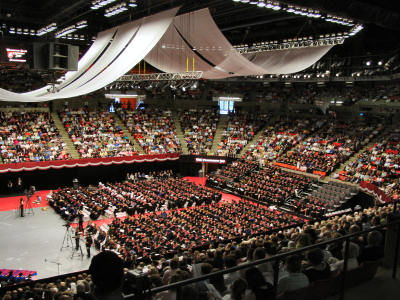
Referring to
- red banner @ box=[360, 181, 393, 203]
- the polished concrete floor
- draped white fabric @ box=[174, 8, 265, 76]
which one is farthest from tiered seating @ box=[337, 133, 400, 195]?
the polished concrete floor

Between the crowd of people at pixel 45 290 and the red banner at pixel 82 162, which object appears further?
the red banner at pixel 82 162

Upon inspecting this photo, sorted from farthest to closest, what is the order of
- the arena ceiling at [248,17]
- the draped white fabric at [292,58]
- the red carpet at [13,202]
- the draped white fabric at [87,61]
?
the red carpet at [13,202]
the draped white fabric at [292,58]
the draped white fabric at [87,61]
the arena ceiling at [248,17]

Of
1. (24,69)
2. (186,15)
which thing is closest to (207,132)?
(24,69)

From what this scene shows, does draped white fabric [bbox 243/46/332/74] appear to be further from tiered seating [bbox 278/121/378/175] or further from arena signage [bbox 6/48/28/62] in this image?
arena signage [bbox 6/48/28/62]

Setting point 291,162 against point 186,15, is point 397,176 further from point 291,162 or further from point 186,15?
point 186,15

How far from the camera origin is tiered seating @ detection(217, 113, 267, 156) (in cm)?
3494

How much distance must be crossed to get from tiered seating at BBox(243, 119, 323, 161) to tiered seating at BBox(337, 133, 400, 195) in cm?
636

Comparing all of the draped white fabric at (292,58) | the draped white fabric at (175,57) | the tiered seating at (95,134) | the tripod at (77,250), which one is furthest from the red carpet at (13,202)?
the draped white fabric at (292,58)

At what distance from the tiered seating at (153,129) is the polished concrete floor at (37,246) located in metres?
13.1

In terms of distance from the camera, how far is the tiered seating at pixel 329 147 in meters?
28.4

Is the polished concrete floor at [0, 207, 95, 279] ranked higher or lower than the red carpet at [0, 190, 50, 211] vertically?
higher

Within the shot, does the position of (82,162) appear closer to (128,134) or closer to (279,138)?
(128,134)

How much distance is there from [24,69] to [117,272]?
1294 inches

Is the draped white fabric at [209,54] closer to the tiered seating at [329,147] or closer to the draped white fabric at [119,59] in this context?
the draped white fabric at [119,59]
